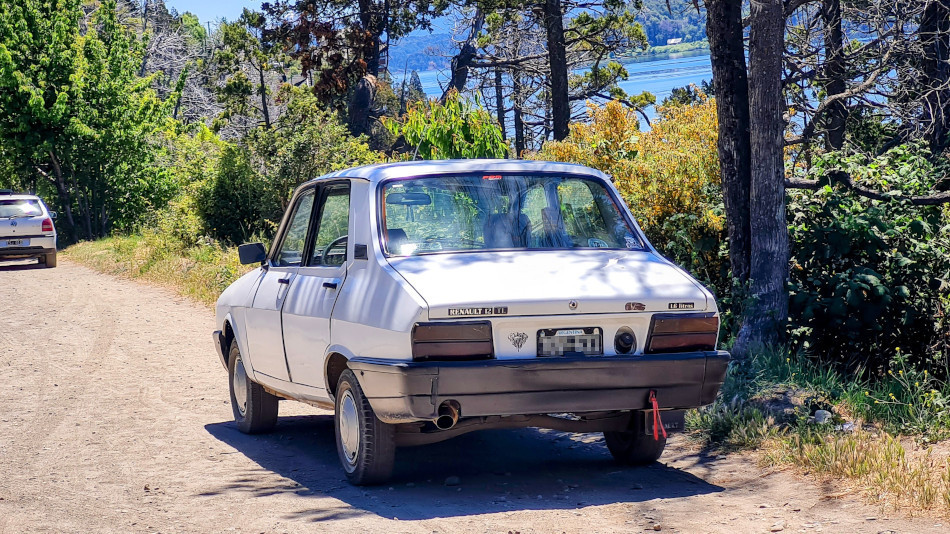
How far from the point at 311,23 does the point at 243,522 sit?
28241mm

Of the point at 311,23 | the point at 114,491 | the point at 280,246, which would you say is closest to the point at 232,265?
the point at 280,246

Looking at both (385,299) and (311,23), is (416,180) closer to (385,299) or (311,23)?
(385,299)

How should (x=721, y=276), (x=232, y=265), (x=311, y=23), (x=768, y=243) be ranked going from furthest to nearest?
(x=311, y=23) → (x=232, y=265) → (x=721, y=276) → (x=768, y=243)

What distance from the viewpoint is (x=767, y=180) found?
31.0 feet

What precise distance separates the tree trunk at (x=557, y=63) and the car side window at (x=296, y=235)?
17.8 meters

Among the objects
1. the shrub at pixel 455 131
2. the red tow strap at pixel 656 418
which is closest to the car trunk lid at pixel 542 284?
the red tow strap at pixel 656 418

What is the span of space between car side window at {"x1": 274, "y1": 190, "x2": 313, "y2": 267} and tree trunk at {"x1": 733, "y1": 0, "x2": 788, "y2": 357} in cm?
384

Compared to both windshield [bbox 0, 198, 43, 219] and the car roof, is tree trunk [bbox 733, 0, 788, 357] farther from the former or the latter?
windshield [bbox 0, 198, 43, 219]

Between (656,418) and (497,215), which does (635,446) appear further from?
(497,215)

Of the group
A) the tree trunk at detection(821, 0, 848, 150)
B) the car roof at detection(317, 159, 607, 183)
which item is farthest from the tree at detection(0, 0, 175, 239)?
the car roof at detection(317, 159, 607, 183)

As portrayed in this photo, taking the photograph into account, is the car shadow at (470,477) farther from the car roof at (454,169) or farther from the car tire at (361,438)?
the car roof at (454,169)

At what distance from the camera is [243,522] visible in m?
5.69

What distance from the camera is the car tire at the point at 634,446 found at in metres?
6.75

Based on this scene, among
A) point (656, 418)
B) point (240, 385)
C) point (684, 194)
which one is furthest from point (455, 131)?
point (656, 418)
